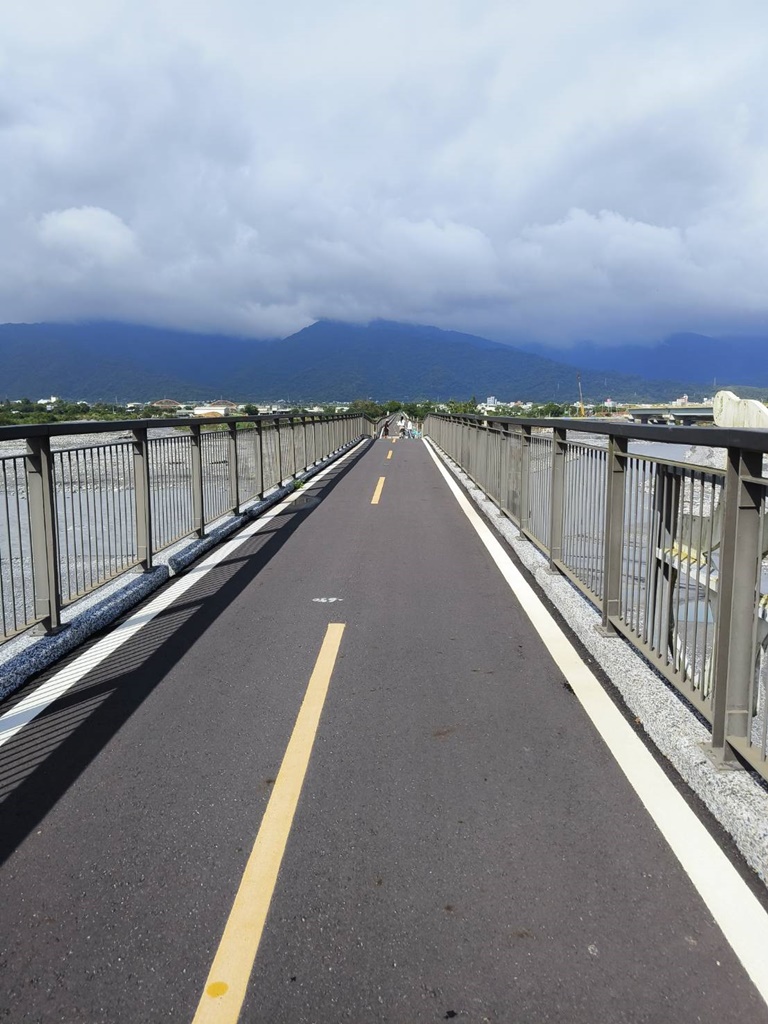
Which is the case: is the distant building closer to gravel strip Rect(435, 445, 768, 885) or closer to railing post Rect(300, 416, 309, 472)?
railing post Rect(300, 416, 309, 472)

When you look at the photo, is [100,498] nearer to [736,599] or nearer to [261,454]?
[736,599]

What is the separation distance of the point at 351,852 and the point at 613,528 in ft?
10.6

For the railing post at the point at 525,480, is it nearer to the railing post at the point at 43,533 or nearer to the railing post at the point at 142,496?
the railing post at the point at 142,496

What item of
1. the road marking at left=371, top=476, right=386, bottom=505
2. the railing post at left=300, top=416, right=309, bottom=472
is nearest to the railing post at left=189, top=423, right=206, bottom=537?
the road marking at left=371, top=476, right=386, bottom=505

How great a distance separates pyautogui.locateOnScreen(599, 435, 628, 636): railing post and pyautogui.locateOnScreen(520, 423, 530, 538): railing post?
3.86 meters

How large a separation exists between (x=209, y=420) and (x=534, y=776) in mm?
7231

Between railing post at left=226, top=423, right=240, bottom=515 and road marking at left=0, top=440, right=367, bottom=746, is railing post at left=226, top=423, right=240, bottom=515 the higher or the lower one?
the higher one

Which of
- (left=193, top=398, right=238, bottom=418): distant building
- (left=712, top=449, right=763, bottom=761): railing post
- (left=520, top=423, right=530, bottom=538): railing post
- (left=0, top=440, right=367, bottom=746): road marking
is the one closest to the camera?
(left=712, top=449, right=763, bottom=761): railing post

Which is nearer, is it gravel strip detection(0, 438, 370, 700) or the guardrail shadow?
the guardrail shadow

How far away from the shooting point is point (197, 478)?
388 inches

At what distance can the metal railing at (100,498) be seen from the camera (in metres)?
5.62

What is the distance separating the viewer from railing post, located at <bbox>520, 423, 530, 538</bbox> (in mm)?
9641

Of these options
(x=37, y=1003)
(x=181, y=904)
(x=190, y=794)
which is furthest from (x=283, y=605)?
(x=37, y=1003)

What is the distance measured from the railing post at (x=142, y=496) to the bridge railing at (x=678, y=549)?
4.02m
